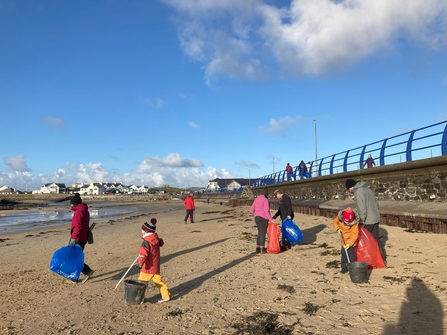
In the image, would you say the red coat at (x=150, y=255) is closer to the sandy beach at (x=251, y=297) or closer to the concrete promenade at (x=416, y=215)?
the sandy beach at (x=251, y=297)

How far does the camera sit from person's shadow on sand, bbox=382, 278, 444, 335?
12.9ft

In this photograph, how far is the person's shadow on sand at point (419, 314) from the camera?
393 centimetres

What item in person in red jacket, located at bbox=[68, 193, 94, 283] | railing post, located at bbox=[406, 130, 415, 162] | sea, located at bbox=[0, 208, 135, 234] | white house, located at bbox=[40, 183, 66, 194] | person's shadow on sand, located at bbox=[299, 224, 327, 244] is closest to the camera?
person in red jacket, located at bbox=[68, 193, 94, 283]

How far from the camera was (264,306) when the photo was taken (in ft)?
16.5

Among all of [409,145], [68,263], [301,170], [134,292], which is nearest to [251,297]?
[134,292]

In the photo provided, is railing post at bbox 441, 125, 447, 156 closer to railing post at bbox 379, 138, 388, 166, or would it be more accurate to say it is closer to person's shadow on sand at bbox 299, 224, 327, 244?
railing post at bbox 379, 138, 388, 166

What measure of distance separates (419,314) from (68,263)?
5856mm

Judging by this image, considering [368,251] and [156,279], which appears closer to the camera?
[156,279]

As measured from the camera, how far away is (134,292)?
5.27 meters

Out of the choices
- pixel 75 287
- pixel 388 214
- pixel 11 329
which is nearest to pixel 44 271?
pixel 75 287

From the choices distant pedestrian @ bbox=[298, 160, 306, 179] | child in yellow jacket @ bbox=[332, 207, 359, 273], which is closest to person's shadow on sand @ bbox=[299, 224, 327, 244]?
child in yellow jacket @ bbox=[332, 207, 359, 273]

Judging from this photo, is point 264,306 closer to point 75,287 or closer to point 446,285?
point 446,285

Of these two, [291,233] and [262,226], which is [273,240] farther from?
[291,233]

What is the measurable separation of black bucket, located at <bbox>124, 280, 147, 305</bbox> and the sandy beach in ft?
0.34
